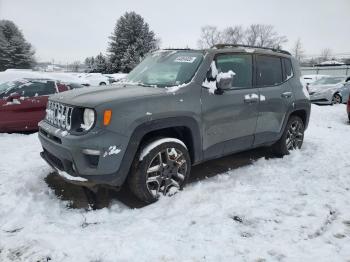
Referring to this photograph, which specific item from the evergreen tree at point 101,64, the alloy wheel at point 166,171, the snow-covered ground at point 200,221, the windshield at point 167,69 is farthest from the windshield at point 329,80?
the evergreen tree at point 101,64

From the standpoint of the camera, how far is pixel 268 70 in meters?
5.46

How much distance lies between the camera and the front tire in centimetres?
380

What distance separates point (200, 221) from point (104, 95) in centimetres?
A: 171

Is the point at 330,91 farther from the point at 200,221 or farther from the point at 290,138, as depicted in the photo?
the point at 200,221

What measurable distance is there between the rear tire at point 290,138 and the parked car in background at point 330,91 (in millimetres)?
9313

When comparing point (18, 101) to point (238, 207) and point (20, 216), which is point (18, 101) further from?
point (238, 207)

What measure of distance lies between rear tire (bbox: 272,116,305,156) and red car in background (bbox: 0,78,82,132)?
17.0 feet

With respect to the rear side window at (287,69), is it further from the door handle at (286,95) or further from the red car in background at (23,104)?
the red car in background at (23,104)

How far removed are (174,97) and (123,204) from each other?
1367 mm

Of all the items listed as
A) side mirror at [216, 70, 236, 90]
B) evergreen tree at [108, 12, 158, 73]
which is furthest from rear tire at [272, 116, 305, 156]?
evergreen tree at [108, 12, 158, 73]

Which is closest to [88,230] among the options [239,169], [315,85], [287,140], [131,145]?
[131,145]

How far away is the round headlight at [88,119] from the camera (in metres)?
3.55

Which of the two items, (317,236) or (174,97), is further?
(174,97)

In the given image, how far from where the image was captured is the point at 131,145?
3.67 m
